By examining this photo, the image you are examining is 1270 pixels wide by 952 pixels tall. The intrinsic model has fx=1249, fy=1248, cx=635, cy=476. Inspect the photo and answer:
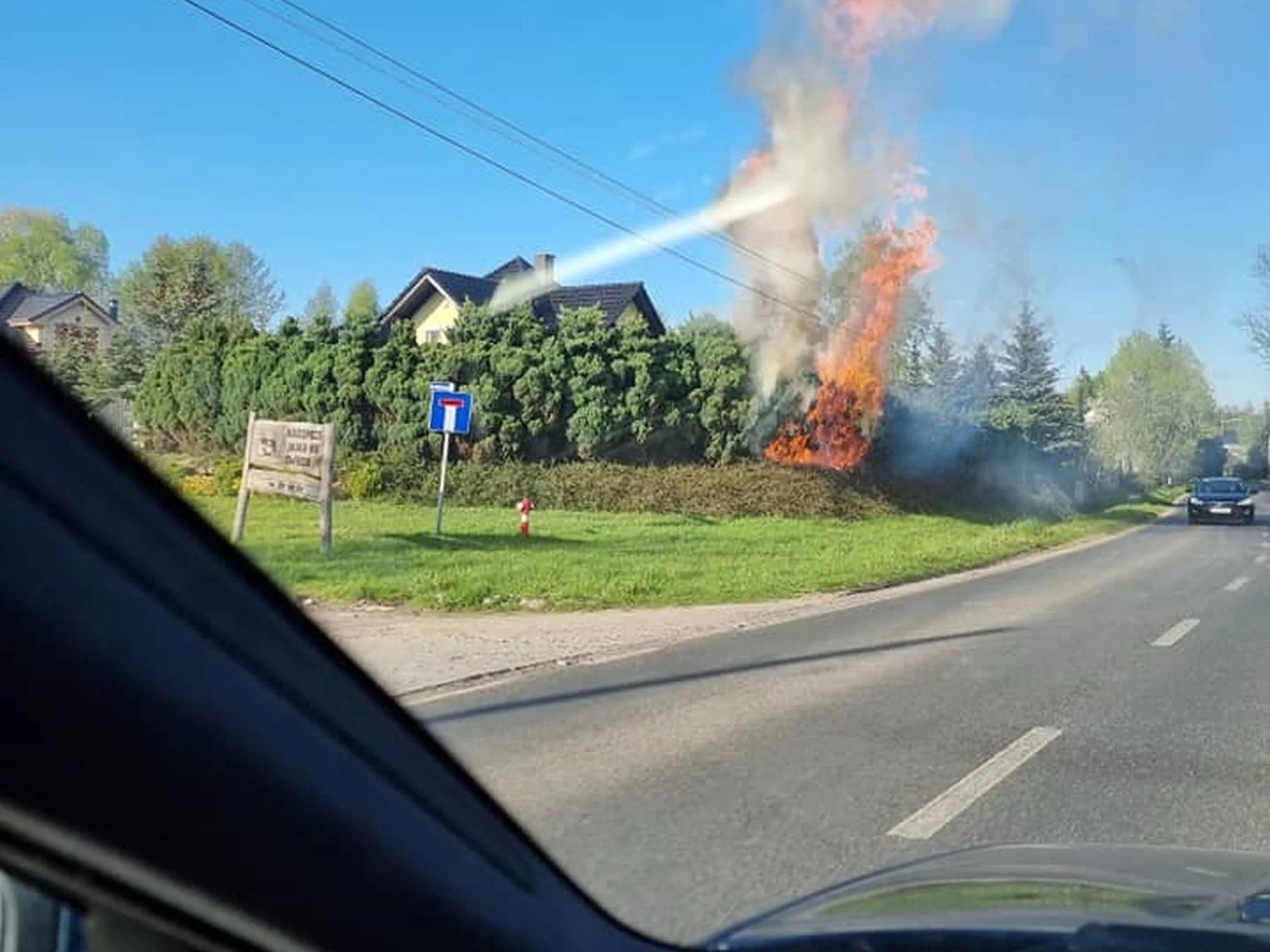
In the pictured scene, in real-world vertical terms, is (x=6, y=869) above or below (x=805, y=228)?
below

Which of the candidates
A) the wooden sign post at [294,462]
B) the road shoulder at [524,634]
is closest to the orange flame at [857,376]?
the road shoulder at [524,634]

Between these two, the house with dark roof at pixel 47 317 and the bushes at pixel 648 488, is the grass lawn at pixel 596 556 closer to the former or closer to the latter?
the house with dark roof at pixel 47 317

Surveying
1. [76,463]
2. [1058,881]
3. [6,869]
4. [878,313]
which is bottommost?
[1058,881]

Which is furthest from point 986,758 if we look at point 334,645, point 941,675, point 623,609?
point 623,609

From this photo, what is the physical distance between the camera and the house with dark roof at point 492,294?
34.8m

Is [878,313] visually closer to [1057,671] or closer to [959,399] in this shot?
[959,399]

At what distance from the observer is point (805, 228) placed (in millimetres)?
31359

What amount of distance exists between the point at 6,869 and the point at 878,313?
33955mm

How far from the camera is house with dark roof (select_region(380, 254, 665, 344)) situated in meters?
34.8

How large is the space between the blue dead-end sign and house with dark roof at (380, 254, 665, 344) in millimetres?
13191

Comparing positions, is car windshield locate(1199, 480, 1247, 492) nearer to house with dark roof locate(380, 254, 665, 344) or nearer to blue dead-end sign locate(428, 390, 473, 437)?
house with dark roof locate(380, 254, 665, 344)

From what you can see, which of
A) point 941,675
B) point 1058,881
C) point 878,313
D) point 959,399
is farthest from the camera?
point 959,399

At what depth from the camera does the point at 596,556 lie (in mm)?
18797

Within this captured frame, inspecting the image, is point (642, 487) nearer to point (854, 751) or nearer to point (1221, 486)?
point (1221, 486)
